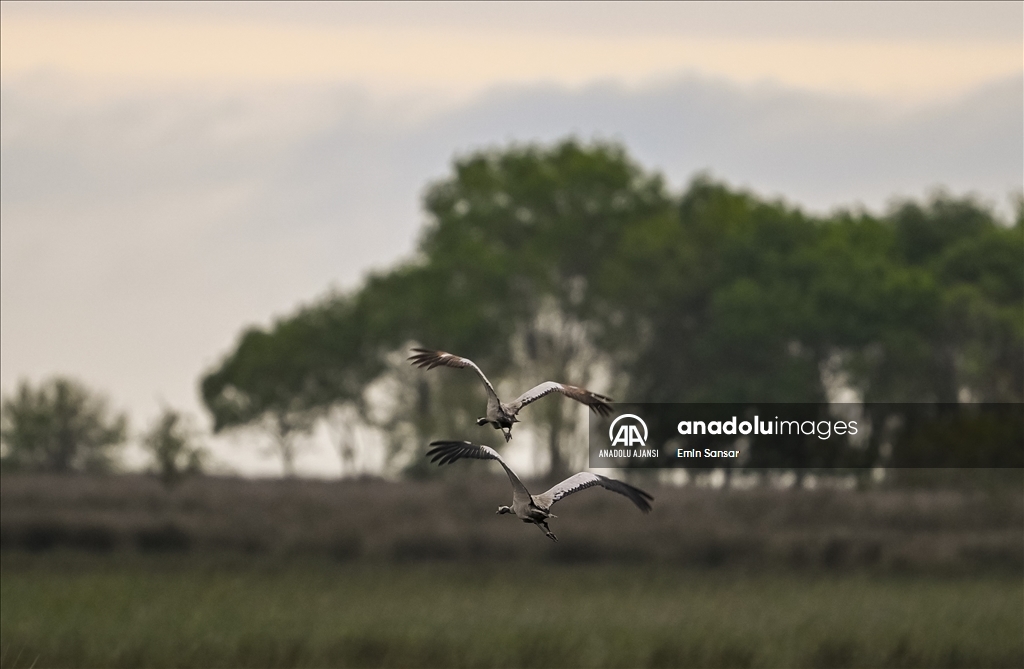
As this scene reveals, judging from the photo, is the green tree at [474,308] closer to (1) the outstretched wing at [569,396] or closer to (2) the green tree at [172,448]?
(2) the green tree at [172,448]

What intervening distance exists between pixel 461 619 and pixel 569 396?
2928 centimetres

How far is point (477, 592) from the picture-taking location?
153 ft

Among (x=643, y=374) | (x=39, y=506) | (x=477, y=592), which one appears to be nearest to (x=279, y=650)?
(x=477, y=592)

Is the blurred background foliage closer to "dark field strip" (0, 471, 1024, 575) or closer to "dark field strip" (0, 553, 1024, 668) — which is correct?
"dark field strip" (0, 471, 1024, 575)

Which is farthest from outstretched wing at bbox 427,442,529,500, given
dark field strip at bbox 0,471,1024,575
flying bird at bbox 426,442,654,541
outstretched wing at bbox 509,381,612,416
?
dark field strip at bbox 0,471,1024,575

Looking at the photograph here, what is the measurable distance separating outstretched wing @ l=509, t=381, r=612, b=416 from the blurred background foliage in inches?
2753

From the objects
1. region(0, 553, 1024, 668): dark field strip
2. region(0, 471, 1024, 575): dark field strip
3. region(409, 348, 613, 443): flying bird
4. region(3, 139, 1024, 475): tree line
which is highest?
region(3, 139, 1024, 475): tree line

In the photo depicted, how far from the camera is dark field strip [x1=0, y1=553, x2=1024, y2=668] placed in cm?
3591

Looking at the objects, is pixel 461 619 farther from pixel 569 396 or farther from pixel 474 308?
pixel 474 308

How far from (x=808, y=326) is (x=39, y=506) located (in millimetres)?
40537

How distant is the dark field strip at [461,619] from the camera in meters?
35.9

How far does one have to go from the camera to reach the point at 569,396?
34.5ft

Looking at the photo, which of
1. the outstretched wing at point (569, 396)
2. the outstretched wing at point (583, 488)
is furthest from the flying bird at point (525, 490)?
the outstretched wing at point (569, 396)

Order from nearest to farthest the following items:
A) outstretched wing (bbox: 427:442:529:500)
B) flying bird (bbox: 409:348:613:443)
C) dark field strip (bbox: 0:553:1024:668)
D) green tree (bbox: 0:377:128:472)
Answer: outstretched wing (bbox: 427:442:529:500), flying bird (bbox: 409:348:613:443), dark field strip (bbox: 0:553:1024:668), green tree (bbox: 0:377:128:472)
